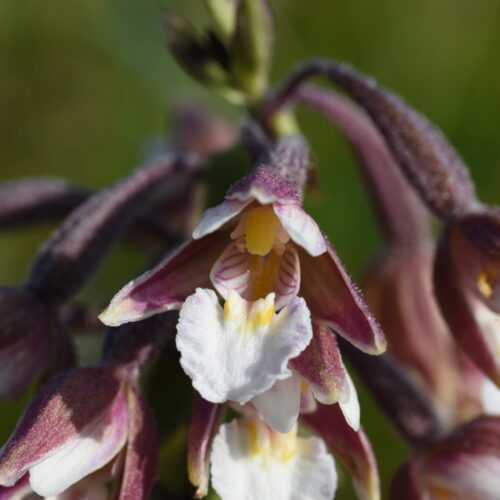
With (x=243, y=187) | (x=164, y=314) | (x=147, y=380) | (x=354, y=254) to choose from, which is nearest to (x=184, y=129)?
(x=354, y=254)

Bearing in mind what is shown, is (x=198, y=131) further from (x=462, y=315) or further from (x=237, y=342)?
(x=237, y=342)

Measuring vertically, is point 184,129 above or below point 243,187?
below

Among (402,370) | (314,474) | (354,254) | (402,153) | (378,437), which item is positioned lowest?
(378,437)

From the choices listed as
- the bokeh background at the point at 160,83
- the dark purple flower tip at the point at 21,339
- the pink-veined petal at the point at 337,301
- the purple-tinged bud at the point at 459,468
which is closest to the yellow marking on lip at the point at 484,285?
the purple-tinged bud at the point at 459,468

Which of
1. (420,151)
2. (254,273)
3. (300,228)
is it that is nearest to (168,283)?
(254,273)

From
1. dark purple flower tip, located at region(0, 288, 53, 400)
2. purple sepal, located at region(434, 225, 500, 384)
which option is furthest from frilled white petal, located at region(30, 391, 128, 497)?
purple sepal, located at region(434, 225, 500, 384)

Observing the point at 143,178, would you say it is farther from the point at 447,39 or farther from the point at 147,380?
the point at 447,39
